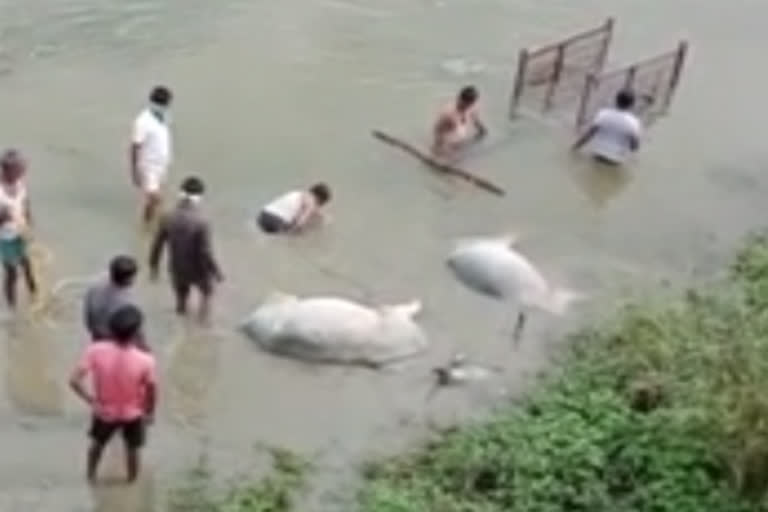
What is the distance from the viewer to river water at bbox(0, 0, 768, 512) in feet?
39.0

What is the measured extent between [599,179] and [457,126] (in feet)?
4.87

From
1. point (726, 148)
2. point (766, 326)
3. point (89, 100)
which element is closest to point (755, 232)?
point (726, 148)

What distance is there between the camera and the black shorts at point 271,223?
14109mm

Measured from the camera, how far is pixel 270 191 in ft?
48.9


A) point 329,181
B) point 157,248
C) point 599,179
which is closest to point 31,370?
point 157,248

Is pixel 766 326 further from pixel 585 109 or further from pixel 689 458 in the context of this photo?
pixel 585 109

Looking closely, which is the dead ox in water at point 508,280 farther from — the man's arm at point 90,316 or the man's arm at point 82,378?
the man's arm at point 82,378

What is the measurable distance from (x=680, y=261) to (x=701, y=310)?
1548mm

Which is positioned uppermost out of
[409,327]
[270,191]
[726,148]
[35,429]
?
[726,148]

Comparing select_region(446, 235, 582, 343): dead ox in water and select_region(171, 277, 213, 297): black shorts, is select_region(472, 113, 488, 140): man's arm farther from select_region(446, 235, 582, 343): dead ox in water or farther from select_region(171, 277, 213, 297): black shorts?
select_region(171, 277, 213, 297): black shorts

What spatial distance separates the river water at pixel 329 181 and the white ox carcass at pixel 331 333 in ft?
0.41

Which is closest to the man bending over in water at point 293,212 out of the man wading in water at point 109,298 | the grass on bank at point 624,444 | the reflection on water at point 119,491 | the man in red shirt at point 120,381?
the grass on bank at point 624,444

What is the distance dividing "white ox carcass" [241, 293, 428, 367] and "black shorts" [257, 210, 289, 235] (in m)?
1.33

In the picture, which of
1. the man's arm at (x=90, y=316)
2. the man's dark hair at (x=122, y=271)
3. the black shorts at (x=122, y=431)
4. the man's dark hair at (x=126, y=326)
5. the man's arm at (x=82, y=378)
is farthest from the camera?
the man's arm at (x=90, y=316)
